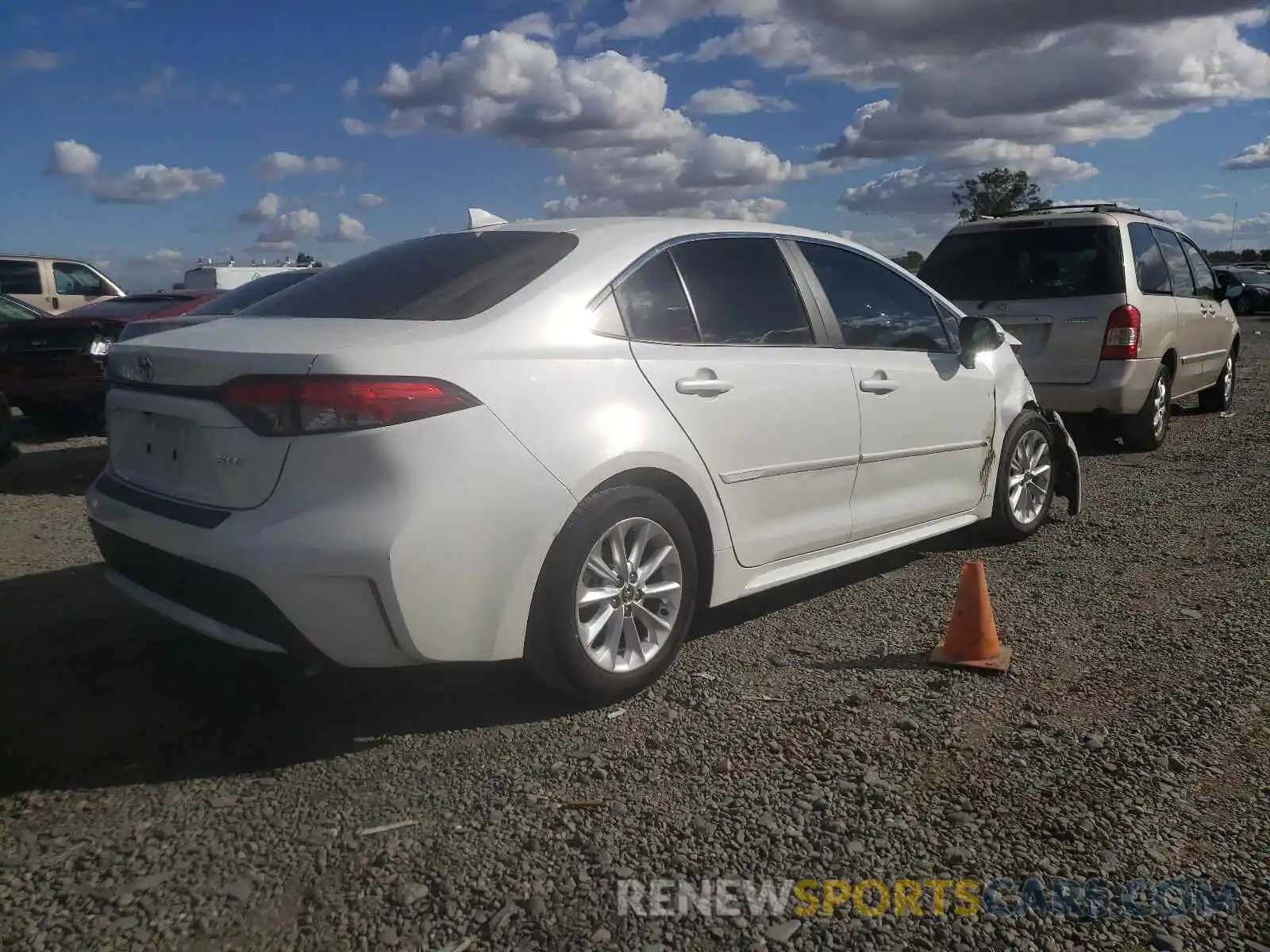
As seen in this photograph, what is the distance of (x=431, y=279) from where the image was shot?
3803 mm

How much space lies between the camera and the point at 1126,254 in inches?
323

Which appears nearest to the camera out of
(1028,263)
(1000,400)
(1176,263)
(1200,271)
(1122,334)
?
(1000,400)

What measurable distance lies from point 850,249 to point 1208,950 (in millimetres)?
3293

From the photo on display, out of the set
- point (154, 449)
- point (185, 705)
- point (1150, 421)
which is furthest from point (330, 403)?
point (1150, 421)

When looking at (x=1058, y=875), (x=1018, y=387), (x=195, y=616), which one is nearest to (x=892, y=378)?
(x=1018, y=387)

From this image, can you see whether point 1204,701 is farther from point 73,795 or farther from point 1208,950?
point 73,795

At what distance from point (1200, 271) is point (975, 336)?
630cm

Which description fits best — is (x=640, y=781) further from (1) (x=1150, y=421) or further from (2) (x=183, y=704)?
(1) (x=1150, y=421)

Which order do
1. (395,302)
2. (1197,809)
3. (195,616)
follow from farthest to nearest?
(395,302), (195,616), (1197,809)

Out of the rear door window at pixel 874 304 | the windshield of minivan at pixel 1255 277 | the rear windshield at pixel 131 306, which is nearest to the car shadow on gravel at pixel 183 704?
the rear door window at pixel 874 304

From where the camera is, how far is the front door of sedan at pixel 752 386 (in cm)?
384

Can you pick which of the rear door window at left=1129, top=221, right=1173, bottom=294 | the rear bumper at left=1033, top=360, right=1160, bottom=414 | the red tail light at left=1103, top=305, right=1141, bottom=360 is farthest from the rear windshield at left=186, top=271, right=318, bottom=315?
the rear door window at left=1129, top=221, right=1173, bottom=294

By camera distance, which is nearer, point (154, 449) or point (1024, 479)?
point (154, 449)

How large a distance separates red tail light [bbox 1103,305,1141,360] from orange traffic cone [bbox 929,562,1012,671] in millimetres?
4785
